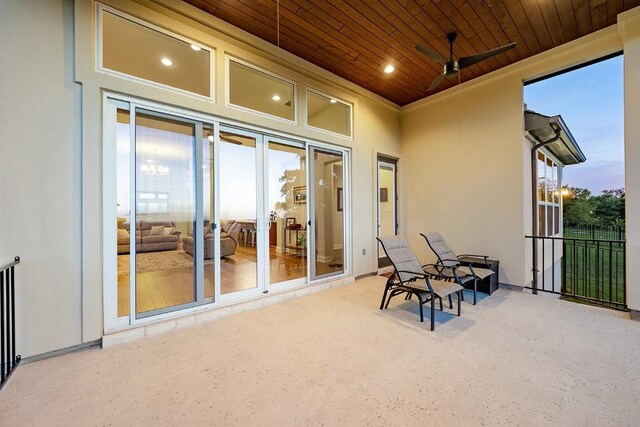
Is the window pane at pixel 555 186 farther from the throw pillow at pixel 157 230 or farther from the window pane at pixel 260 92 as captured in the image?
the throw pillow at pixel 157 230

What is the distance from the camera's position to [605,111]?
4250mm

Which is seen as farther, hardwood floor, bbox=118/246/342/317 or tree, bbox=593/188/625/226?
tree, bbox=593/188/625/226

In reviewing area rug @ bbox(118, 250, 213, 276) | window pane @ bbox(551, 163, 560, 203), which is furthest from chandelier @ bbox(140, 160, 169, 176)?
window pane @ bbox(551, 163, 560, 203)

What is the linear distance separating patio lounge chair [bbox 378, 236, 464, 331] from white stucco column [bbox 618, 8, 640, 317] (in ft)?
6.64

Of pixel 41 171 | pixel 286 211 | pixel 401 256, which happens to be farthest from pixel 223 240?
pixel 401 256

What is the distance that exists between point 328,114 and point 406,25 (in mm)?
1787

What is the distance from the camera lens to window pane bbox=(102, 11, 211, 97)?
2.70 metres

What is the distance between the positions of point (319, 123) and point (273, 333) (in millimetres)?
3385

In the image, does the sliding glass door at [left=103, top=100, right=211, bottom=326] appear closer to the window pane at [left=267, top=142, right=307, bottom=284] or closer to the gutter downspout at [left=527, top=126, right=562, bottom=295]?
the window pane at [left=267, top=142, right=307, bottom=284]

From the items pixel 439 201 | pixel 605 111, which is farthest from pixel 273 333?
pixel 605 111

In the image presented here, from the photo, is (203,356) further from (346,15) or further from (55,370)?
(346,15)

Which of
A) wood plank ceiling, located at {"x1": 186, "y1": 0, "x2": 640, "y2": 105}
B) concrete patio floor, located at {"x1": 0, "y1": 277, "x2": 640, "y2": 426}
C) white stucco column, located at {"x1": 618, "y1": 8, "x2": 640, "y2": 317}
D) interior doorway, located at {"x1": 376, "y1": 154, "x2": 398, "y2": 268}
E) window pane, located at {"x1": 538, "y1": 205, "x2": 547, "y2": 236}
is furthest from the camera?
interior doorway, located at {"x1": 376, "y1": 154, "x2": 398, "y2": 268}

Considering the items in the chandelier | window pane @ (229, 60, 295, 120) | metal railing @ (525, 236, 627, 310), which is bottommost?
metal railing @ (525, 236, 627, 310)

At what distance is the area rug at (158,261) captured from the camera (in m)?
2.79
